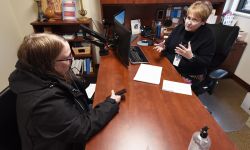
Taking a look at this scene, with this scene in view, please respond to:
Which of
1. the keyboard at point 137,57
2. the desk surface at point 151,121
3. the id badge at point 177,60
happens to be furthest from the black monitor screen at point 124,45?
the id badge at point 177,60

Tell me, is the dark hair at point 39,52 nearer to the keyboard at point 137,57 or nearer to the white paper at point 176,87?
the white paper at point 176,87

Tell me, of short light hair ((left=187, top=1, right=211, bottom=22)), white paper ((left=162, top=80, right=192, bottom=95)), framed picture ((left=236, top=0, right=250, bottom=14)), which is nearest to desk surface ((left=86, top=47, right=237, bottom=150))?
white paper ((left=162, top=80, right=192, bottom=95))

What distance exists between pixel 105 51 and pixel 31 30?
1480 millimetres

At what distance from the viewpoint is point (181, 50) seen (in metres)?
1.57

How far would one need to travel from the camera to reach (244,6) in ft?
8.85

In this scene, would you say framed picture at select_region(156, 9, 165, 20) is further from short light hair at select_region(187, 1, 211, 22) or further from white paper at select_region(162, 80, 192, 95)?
white paper at select_region(162, 80, 192, 95)

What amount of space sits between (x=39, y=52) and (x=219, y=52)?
5.50 feet

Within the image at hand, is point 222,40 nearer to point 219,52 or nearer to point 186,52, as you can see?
point 219,52

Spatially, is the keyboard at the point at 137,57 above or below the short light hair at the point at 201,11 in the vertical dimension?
below

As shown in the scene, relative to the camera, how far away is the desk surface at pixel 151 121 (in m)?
0.84

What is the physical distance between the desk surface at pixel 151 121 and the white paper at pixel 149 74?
0.05 meters

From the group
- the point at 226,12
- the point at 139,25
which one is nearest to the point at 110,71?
the point at 139,25

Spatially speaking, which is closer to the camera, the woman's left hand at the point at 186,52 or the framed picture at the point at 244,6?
the woman's left hand at the point at 186,52

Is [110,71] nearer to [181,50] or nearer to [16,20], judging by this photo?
[181,50]
